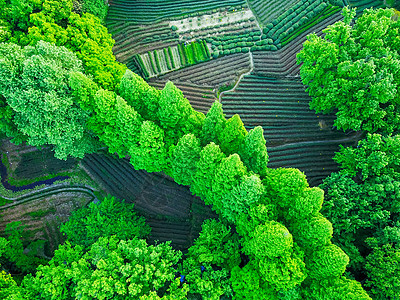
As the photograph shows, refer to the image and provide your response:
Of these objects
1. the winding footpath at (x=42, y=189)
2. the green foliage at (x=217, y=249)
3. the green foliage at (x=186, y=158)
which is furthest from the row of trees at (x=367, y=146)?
the winding footpath at (x=42, y=189)

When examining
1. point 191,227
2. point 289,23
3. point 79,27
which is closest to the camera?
point 79,27

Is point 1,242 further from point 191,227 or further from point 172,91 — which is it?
point 172,91

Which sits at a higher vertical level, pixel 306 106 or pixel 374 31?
pixel 374 31

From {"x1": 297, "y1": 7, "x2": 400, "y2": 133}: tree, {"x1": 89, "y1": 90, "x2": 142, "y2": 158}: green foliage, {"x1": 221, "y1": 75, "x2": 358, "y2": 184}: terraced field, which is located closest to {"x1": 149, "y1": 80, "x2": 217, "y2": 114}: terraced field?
{"x1": 221, "y1": 75, "x2": 358, "y2": 184}: terraced field

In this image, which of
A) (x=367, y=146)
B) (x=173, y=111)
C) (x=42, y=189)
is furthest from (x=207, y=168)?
(x=42, y=189)

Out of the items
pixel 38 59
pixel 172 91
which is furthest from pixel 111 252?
pixel 38 59

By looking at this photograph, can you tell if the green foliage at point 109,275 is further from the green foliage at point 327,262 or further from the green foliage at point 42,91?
the green foliage at point 42,91

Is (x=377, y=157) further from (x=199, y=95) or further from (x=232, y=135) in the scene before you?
(x=199, y=95)
